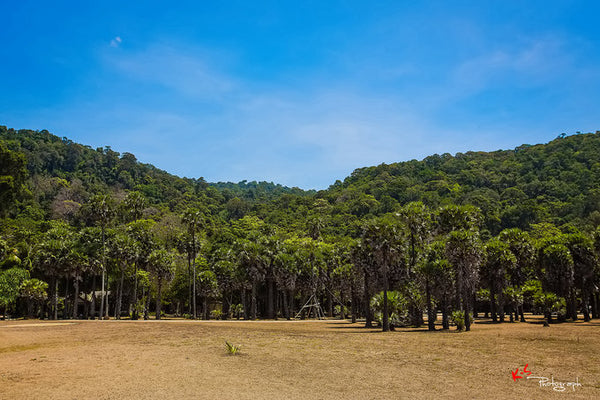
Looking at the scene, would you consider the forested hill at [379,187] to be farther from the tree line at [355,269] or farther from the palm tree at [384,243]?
the palm tree at [384,243]

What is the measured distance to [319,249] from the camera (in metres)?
68.1

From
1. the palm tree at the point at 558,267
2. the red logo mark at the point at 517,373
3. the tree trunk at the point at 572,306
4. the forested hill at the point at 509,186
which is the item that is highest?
the forested hill at the point at 509,186

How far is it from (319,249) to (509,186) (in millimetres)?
86673

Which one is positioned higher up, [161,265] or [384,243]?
[384,243]

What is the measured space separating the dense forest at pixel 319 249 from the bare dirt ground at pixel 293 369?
42.8ft

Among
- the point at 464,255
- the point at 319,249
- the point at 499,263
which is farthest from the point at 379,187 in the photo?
the point at 464,255

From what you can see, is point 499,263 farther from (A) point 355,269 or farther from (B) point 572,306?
(A) point 355,269

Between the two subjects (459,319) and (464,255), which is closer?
(464,255)

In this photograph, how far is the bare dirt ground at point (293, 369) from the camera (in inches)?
484

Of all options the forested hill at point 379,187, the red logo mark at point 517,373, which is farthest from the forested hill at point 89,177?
the red logo mark at point 517,373

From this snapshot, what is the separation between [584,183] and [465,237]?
96215 mm

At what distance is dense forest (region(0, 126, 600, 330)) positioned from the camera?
38375 mm

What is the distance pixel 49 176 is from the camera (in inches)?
5034

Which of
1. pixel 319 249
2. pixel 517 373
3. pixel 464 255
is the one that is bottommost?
pixel 517 373
